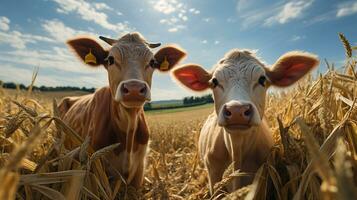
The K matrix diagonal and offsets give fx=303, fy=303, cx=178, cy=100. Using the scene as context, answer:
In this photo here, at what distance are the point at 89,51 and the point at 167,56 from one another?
1286 mm

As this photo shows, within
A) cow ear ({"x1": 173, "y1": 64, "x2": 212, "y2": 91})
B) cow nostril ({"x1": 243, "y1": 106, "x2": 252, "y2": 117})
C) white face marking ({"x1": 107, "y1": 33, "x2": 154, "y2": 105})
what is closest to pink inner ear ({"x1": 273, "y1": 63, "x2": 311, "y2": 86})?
cow ear ({"x1": 173, "y1": 64, "x2": 212, "y2": 91})

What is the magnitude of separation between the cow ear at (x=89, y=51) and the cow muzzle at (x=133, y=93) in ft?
4.12

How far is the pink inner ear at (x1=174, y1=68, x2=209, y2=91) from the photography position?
404 centimetres

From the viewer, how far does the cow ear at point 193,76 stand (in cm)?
399

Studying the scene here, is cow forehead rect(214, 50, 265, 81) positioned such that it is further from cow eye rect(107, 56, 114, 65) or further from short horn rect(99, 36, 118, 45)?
short horn rect(99, 36, 118, 45)

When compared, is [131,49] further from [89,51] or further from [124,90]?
[124,90]

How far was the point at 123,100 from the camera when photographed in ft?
12.3

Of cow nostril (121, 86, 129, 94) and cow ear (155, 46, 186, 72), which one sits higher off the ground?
cow ear (155, 46, 186, 72)

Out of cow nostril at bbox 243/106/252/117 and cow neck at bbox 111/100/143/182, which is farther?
cow neck at bbox 111/100/143/182

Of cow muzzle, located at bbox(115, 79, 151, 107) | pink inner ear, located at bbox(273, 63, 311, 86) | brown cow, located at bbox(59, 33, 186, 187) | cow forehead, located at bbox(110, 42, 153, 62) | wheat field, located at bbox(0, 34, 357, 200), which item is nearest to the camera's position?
wheat field, located at bbox(0, 34, 357, 200)

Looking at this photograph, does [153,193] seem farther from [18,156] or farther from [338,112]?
[18,156]

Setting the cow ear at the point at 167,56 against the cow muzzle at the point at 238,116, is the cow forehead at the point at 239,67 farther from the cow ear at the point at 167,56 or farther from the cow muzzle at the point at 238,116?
the cow ear at the point at 167,56

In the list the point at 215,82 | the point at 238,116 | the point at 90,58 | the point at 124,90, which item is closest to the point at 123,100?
the point at 124,90

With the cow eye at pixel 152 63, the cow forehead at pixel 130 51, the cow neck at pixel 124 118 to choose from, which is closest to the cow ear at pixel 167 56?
the cow eye at pixel 152 63
